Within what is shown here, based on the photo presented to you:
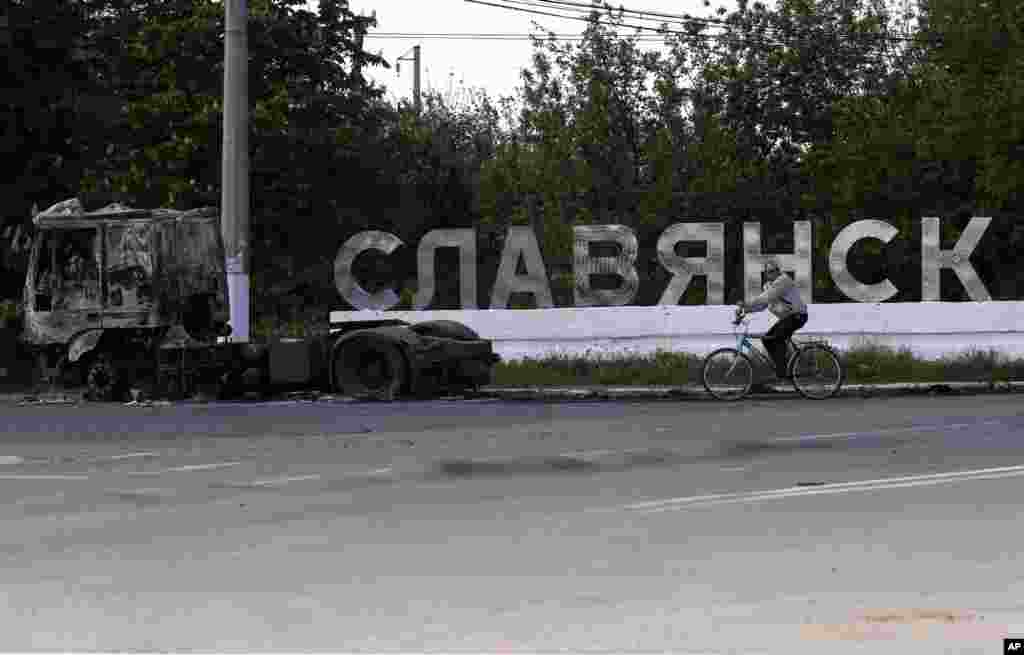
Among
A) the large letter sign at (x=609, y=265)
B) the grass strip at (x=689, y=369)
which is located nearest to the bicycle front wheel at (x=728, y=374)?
the grass strip at (x=689, y=369)

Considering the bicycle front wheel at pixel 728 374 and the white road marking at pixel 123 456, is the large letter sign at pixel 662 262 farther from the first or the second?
the white road marking at pixel 123 456

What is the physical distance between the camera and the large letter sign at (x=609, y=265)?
34.1 meters

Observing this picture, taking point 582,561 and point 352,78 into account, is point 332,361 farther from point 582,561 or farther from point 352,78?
point 352,78

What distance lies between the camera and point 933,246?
33.6m

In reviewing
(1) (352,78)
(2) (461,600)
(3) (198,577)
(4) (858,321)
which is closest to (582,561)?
(2) (461,600)

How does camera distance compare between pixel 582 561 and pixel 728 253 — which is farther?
pixel 728 253

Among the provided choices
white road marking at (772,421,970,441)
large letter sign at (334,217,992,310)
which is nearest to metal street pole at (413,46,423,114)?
large letter sign at (334,217,992,310)

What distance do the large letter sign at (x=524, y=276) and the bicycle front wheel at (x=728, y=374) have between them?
10.5m

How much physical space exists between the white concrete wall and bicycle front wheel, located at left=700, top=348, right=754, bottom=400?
759cm

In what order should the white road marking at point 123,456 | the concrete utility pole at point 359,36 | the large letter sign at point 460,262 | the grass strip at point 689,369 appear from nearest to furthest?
the white road marking at point 123,456 < the grass strip at point 689,369 < the large letter sign at point 460,262 < the concrete utility pole at point 359,36

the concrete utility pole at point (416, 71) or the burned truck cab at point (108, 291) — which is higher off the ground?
the concrete utility pole at point (416, 71)

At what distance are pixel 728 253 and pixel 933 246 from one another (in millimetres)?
12220

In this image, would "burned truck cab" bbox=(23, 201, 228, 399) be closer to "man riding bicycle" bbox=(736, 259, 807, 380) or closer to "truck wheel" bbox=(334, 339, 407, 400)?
"truck wheel" bbox=(334, 339, 407, 400)

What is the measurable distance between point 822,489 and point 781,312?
1058cm
